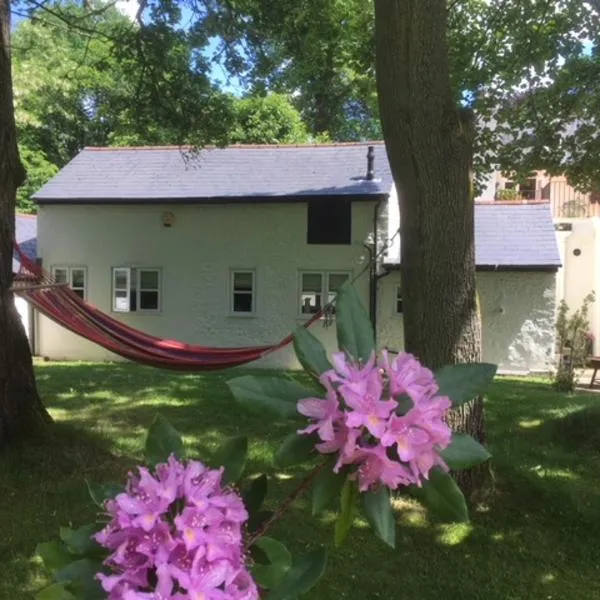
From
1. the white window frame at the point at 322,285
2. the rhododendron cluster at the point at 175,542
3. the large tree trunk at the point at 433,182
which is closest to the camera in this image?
the rhododendron cluster at the point at 175,542

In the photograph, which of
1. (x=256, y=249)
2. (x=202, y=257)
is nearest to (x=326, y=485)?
(x=256, y=249)

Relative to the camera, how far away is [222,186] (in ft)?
49.7

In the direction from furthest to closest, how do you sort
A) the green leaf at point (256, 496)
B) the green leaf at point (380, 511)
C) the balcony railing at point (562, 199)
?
the balcony railing at point (562, 199), the green leaf at point (256, 496), the green leaf at point (380, 511)

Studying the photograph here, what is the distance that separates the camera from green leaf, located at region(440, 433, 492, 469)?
1003 millimetres

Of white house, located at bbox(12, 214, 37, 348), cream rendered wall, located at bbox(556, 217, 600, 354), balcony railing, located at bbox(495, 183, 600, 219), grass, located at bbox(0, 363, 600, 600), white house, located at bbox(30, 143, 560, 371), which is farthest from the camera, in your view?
balcony railing, located at bbox(495, 183, 600, 219)

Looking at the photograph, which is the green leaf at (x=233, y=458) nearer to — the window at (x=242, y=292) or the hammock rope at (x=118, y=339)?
the hammock rope at (x=118, y=339)

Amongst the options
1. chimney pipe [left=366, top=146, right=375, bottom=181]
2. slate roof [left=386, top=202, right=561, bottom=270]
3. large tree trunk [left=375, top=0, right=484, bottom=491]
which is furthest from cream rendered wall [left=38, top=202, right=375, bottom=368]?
large tree trunk [left=375, top=0, right=484, bottom=491]

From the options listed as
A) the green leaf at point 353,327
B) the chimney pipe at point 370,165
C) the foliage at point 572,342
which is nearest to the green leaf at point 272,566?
the green leaf at point 353,327

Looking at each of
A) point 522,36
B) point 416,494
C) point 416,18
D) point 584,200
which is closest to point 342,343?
point 416,494

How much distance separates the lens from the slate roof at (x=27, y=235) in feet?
57.7

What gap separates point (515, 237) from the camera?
1483 centimetres

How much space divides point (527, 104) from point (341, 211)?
210 inches

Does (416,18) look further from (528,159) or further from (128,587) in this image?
(528,159)

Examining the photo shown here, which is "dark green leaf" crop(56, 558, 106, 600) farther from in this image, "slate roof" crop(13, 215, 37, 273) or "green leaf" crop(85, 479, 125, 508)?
"slate roof" crop(13, 215, 37, 273)
